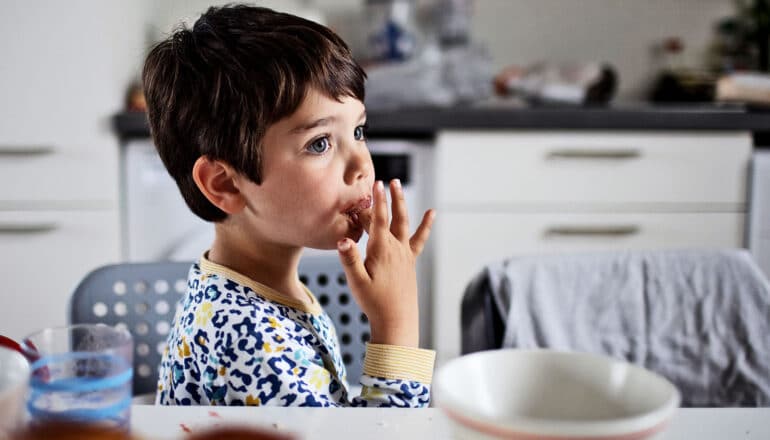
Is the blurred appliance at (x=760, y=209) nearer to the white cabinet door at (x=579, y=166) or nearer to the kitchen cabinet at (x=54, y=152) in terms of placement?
the white cabinet door at (x=579, y=166)

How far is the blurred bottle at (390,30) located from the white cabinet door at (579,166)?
2.06ft

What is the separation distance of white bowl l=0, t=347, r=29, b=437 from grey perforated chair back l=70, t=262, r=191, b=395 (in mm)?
631

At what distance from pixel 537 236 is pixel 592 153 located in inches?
10.5

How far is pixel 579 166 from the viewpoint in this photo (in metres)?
2.05

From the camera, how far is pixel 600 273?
1090mm

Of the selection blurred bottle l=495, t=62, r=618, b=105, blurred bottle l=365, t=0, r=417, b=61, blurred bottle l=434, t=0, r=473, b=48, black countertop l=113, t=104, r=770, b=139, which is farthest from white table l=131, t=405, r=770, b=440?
blurred bottle l=434, t=0, r=473, b=48

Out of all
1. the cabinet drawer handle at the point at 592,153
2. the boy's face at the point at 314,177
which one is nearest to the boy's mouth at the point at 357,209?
the boy's face at the point at 314,177

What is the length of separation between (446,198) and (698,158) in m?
0.69

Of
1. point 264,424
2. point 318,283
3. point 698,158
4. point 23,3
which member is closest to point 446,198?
point 698,158

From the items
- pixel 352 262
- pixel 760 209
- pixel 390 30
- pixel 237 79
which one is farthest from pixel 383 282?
pixel 390 30

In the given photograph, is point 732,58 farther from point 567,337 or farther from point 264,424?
point 264,424

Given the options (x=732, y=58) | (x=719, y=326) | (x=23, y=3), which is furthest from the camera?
(x=732, y=58)

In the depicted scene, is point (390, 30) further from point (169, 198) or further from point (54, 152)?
point (54, 152)

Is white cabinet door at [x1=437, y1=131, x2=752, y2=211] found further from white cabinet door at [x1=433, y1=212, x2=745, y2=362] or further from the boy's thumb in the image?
the boy's thumb
